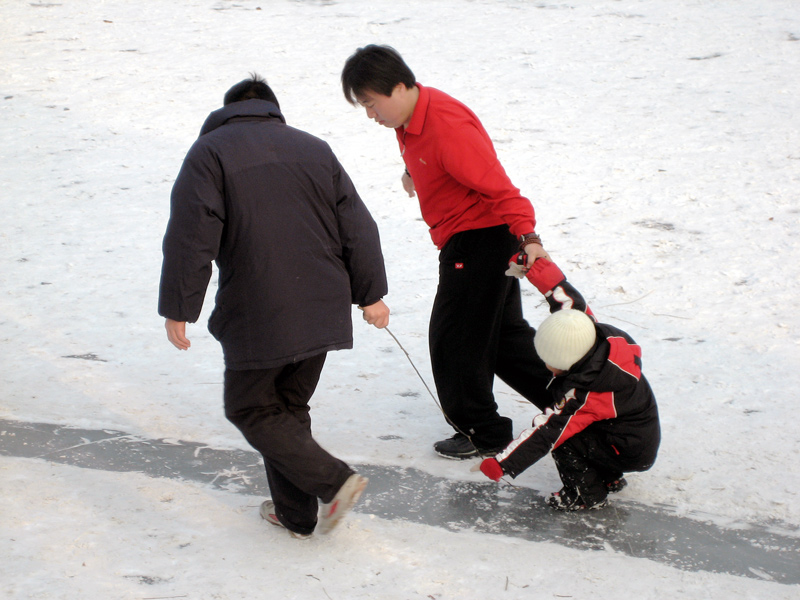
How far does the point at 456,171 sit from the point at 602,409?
99 centimetres

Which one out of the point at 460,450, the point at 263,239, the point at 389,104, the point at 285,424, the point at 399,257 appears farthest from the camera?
the point at 399,257

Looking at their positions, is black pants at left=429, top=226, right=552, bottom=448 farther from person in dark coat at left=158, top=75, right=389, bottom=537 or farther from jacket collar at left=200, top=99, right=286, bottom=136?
jacket collar at left=200, top=99, right=286, bottom=136

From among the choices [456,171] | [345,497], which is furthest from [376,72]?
[345,497]

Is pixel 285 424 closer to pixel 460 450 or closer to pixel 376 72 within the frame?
pixel 460 450

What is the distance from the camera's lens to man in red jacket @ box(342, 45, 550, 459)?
2951 mm

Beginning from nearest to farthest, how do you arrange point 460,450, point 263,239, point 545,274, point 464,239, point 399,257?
point 263,239 → point 545,274 → point 464,239 → point 460,450 → point 399,257

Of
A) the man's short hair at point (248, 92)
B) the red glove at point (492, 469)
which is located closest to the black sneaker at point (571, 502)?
the red glove at point (492, 469)

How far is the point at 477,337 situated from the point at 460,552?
87 cm

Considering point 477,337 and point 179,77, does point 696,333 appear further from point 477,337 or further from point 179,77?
point 179,77

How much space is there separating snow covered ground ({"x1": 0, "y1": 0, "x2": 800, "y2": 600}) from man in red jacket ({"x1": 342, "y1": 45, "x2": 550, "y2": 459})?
0.31m

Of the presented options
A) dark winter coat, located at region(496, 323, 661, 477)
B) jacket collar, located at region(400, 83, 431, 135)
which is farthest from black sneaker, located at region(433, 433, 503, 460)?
jacket collar, located at region(400, 83, 431, 135)

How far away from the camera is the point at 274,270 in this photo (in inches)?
98.9

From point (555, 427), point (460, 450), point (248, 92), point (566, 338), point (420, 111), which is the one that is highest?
point (248, 92)

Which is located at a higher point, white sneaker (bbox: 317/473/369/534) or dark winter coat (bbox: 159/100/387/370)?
dark winter coat (bbox: 159/100/387/370)
